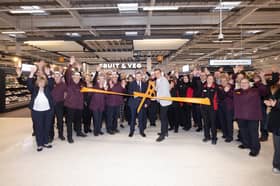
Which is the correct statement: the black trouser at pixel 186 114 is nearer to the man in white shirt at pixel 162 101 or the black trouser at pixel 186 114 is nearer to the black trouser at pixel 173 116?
the black trouser at pixel 173 116

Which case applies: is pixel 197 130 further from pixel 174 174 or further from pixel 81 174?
pixel 81 174

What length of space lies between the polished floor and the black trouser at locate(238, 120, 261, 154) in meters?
0.19

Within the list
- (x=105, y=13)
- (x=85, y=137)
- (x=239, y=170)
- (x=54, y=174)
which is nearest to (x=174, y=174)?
(x=239, y=170)

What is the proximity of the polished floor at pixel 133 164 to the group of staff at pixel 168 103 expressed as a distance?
317 mm

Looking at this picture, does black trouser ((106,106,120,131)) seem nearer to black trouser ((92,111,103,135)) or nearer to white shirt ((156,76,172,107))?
black trouser ((92,111,103,135))

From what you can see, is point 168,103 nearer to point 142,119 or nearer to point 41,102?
point 142,119

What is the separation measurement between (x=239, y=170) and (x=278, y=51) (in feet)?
56.5

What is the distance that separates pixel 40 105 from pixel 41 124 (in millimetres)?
364

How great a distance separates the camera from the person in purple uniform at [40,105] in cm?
464

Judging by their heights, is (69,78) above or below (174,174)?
above

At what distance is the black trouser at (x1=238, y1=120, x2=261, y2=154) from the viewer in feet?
13.9

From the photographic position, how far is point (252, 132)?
4.26m

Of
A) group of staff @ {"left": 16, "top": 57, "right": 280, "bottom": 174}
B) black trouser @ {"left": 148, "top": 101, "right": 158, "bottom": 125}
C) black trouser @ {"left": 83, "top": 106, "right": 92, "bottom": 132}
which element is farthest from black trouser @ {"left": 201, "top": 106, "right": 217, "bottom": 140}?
black trouser @ {"left": 83, "top": 106, "right": 92, "bottom": 132}

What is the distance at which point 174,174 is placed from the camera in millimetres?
3523
